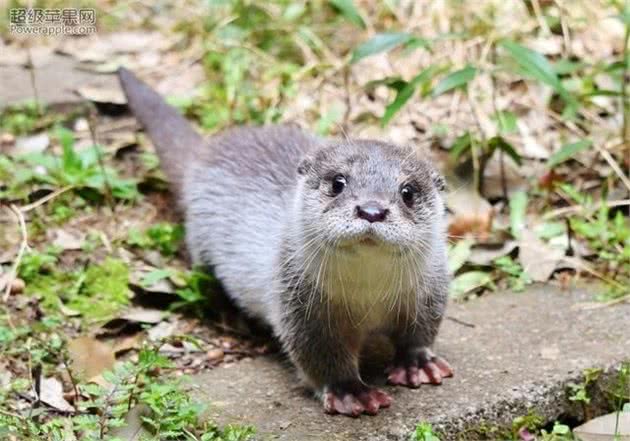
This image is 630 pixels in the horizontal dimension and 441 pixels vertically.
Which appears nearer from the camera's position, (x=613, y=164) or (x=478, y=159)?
(x=613, y=164)

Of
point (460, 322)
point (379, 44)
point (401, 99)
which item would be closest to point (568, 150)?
point (401, 99)

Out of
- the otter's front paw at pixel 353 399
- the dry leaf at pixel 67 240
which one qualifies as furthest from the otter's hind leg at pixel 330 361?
the dry leaf at pixel 67 240

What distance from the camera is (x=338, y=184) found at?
317 centimetres

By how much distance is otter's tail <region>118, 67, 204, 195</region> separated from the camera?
4.60 m

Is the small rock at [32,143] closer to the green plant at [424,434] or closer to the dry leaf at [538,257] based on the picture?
the dry leaf at [538,257]

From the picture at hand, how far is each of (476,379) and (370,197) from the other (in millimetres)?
785

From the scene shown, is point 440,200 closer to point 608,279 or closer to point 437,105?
point 608,279

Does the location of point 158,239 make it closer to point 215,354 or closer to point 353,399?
point 215,354

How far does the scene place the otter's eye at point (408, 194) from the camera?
315 centimetres

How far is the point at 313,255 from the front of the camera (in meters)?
3.23

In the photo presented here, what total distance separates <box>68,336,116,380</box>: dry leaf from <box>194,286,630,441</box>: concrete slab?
0.36 metres

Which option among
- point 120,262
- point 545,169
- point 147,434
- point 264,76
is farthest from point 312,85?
point 147,434

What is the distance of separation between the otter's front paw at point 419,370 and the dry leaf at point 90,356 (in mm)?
1004

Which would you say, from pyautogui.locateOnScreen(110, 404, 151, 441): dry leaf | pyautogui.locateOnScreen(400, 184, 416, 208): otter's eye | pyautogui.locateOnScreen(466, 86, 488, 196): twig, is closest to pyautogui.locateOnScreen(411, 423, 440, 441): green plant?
pyautogui.locateOnScreen(400, 184, 416, 208): otter's eye
